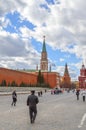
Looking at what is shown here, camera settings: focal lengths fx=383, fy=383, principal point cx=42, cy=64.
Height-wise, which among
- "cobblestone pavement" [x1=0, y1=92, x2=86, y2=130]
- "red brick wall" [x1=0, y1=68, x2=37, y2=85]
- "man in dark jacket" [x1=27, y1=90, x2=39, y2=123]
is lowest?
"cobblestone pavement" [x1=0, y1=92, x2=86, y2=130]

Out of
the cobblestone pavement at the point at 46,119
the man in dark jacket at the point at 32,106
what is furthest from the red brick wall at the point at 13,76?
the man in dark jacket at the point at 32,106

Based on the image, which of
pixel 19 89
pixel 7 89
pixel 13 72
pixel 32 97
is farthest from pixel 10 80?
pixel 32 97

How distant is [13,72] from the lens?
13625 centimetres

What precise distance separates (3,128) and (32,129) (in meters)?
1.17

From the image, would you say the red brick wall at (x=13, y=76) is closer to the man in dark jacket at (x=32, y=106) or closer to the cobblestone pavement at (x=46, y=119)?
the cobblestone pavement at (x=46, y=119)

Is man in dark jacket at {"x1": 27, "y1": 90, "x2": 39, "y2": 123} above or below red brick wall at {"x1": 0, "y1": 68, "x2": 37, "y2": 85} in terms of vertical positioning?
below

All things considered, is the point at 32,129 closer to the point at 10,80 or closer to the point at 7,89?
the point at 7,89

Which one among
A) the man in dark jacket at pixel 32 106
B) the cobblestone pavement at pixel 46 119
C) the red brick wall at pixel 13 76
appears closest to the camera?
the cobblestone pavement at pixel 46 119

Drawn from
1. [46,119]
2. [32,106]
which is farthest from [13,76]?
[32,106]

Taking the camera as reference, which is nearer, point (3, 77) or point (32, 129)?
point (32, 129)

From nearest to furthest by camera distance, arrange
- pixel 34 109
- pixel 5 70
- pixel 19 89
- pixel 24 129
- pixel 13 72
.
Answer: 1. pixel 24 129
2. pixel 34 109
3. pixel 19 89
4. pixel 5 70
5. pixel 13 72

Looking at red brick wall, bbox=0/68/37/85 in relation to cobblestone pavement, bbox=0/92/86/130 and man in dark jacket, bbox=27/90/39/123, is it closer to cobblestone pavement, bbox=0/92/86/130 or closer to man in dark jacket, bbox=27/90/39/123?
cobblestone pavement, bbox=0/92/86/130

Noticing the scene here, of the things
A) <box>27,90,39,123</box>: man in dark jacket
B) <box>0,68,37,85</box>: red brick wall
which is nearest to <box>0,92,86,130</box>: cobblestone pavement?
<box>27,90,39,123</box>: man in dark jacket

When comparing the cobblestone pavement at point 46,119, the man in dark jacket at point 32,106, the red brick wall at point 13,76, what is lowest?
the cobblestone pavement at point 46,119
